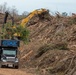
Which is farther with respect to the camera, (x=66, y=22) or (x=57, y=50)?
(x=66, y=22)

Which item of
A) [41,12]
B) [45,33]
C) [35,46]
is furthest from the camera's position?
[41,12]

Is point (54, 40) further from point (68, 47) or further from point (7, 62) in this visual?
point (7, 62)

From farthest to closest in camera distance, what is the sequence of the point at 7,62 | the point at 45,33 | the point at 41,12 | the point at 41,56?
the point at 41,12, the point at 45,33, the point at 41,56, the point at 7,62

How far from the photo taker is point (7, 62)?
120 feet

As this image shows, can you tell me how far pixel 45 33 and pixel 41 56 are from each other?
32.3ft

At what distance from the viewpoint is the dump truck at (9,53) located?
36.6 meters

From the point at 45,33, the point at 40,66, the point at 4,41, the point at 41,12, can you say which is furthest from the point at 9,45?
the point at 41,12

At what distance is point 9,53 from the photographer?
37125 mm

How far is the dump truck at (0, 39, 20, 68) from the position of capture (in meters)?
36.6

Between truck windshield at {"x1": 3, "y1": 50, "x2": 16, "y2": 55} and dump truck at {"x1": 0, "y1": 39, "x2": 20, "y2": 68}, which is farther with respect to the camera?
truck windshield at {"x1": 3, "y1": 50, "x2": 16, "y2": 55}

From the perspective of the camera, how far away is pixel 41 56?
39.2m

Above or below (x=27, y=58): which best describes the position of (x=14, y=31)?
above

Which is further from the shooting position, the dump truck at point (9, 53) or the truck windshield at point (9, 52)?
the truck windshield at point (9, 52)

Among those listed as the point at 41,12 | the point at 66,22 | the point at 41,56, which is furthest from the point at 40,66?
the point at 41,12
